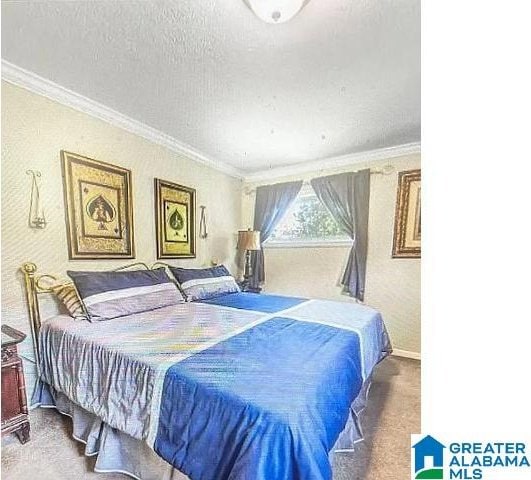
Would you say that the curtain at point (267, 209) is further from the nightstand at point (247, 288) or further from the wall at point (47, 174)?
the wall at point (47, 174)

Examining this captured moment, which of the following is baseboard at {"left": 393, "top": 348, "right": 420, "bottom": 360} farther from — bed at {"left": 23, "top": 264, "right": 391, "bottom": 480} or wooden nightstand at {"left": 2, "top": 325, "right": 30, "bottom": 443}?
wooden nightstand at {"left": 2, "top": 325, "right": 30, "bottom": 443}

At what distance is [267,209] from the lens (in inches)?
127

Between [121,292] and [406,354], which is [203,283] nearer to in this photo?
[121,292]

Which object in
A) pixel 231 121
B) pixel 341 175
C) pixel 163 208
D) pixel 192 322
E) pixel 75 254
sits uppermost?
pixel 231 121

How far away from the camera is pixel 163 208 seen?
7.91ft

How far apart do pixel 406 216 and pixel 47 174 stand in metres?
2.75

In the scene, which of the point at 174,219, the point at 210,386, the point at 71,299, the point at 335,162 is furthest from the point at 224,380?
the point at 335,162

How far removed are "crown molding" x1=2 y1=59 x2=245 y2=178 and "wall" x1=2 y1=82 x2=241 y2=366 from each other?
0.12 ft

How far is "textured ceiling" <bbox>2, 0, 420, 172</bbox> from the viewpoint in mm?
1115
